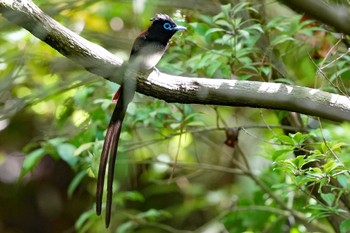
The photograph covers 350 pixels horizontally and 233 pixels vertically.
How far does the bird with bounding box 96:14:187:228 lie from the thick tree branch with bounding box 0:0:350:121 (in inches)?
4.5

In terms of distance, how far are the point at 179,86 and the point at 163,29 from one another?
79 cm

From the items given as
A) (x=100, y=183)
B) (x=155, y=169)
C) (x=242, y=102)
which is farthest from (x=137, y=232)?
(x=242, y=102)

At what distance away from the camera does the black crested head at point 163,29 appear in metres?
2.72

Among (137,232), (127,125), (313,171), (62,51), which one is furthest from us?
(137,232)

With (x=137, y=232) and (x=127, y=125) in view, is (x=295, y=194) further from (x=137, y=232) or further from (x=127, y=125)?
(x=137, y=232)

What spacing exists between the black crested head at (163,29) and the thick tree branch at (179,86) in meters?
0.66

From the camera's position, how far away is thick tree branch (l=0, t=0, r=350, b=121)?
6.03ft

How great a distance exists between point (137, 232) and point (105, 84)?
2.18 meters

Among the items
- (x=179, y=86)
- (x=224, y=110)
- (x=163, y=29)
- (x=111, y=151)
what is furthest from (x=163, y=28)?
(x=224, y=110)

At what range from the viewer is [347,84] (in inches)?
130

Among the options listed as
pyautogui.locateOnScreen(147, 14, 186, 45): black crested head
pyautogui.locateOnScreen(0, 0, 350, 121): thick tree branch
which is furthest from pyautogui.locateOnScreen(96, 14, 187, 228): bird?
pyautogui.locateOnScreen(0, 0, 350, 121): thick tree branch

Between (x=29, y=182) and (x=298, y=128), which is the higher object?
(x=298, y=128)

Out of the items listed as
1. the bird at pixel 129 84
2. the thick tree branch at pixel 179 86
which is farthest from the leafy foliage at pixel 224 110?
the thick tree branch at pixel 179 86

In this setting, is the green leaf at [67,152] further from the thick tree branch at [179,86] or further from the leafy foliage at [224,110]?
the thick tree branch at [179,86]
